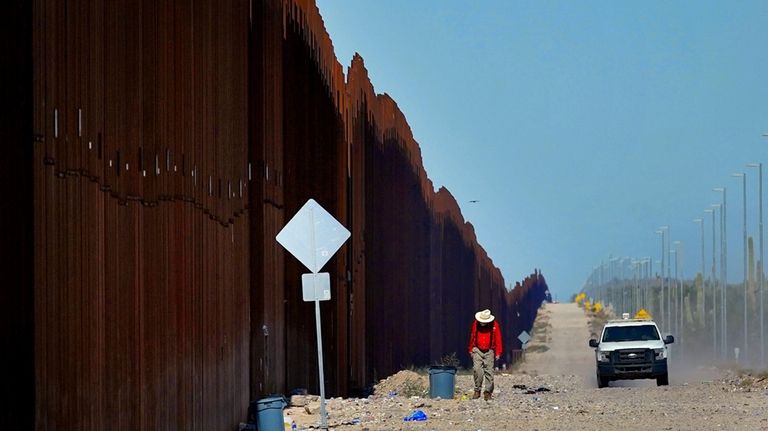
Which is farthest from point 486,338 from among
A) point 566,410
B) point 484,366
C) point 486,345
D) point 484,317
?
point 566,410

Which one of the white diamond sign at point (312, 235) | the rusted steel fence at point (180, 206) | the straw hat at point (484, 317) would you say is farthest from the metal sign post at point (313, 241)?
the straw hat at point (484, 317)

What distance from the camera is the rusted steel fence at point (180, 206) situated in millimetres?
12961

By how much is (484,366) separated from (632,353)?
43.7 feet

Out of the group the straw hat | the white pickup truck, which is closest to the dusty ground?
the straw hat

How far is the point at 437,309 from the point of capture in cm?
5909

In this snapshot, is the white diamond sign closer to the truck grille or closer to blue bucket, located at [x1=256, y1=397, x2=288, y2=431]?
blue bucket, located at [x1=256, y1=397, x2=288, y2=431]

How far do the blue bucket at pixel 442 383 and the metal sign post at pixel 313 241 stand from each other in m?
9.20

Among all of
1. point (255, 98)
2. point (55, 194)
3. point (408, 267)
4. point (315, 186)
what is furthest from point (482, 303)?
point (55, 194)

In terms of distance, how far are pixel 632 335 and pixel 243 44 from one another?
23.9m

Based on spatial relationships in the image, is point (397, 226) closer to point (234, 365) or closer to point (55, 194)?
point (234, 365)

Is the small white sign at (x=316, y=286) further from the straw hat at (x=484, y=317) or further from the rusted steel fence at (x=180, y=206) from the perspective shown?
the straw hat at (x=484, y=317)

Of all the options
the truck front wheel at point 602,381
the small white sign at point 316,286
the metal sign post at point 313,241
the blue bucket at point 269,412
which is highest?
the metal sign post at point 313,241

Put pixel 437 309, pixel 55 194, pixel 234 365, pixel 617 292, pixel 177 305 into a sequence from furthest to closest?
pixel 617 292
pixel 437 309
pixel 234 365
pixel 177 305
pixel 55 194

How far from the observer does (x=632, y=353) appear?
1735 inches
